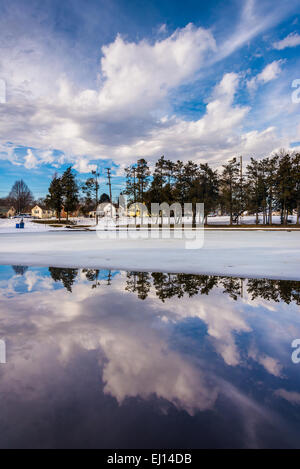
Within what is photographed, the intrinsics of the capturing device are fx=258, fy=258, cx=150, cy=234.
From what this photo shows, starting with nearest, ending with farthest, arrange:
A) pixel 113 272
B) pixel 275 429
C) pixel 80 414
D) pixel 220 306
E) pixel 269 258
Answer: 1. pixel 275 429
2. pixel 80 414
3. pixel 220 306
4. pixel 113 272
5. pixel 269 258

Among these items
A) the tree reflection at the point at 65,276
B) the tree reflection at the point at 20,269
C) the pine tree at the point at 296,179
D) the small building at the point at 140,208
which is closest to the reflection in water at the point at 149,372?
the tree reflection at the point at 65,276

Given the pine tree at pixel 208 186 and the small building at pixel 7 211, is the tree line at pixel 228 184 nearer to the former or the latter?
the pine tree at pixel 208 186

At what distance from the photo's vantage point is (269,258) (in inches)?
433

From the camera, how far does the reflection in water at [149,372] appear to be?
2109 millimetres

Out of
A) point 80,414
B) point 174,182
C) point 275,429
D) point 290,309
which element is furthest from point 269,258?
point 174,182

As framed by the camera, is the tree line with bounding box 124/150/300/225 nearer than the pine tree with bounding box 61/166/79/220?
Yes

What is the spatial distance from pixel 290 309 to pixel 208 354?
2.53 meters

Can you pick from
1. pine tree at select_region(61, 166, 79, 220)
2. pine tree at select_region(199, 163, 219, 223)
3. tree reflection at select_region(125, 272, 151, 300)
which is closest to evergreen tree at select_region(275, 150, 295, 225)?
pine tree at select_region(199, 163, 219, 223)

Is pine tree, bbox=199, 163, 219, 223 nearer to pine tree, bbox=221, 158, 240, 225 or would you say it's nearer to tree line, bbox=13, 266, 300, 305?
pine tree, bbox=221, 158, 240, 225

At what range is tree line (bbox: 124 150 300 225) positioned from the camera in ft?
153

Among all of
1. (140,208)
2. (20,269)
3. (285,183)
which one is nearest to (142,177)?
(140,208)

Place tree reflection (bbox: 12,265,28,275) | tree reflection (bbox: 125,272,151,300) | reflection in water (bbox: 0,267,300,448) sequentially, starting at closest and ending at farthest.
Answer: reflection in water (bbox: 0,267,300,448) → tree reflection (bbox: 125,272,151,300) → tree reflection (bbox: 12,265,28,275)

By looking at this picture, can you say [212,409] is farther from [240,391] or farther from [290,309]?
[290,309]

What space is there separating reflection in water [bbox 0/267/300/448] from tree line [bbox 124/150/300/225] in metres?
43.9
